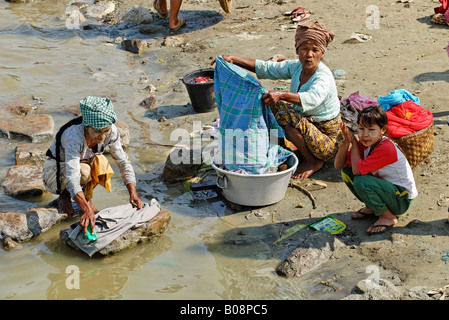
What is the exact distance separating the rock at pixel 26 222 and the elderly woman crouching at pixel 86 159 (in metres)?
0.19

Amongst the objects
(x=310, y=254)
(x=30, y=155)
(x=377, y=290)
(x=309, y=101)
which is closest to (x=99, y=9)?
(x=30, y=155)

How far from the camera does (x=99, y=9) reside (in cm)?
1010

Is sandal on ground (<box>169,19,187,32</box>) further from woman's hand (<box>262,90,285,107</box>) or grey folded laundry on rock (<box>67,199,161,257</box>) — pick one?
grey folded laundry on rock (<box>67,199,161,257</box>)

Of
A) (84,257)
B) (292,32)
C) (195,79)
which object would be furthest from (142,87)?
(84,257)

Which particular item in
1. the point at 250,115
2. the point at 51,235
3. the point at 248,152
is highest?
the point at 250,115

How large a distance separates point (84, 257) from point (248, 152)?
157 centimetres

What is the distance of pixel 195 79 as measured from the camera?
6.17 m

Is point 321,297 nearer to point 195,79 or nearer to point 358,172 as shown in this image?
point 358,172

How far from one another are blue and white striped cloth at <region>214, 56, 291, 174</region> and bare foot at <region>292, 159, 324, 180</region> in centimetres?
46

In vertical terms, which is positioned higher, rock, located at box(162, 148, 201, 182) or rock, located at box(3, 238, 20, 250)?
rock, located at box(162, 148, 201, 182)

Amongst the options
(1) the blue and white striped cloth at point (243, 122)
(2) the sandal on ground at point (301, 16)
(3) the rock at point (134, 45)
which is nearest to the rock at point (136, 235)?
(1) the blue and white striped cloth at point (243, 122)

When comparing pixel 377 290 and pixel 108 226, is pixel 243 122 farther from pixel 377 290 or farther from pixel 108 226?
pixel 377 290

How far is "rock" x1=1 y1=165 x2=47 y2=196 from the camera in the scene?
4770 millimetres

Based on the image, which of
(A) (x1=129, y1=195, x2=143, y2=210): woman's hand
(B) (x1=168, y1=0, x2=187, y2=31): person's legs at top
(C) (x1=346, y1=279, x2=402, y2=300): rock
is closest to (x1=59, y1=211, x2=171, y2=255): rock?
(A) (x1=129, y1=195, x2=143, y2=210): woman's hand
